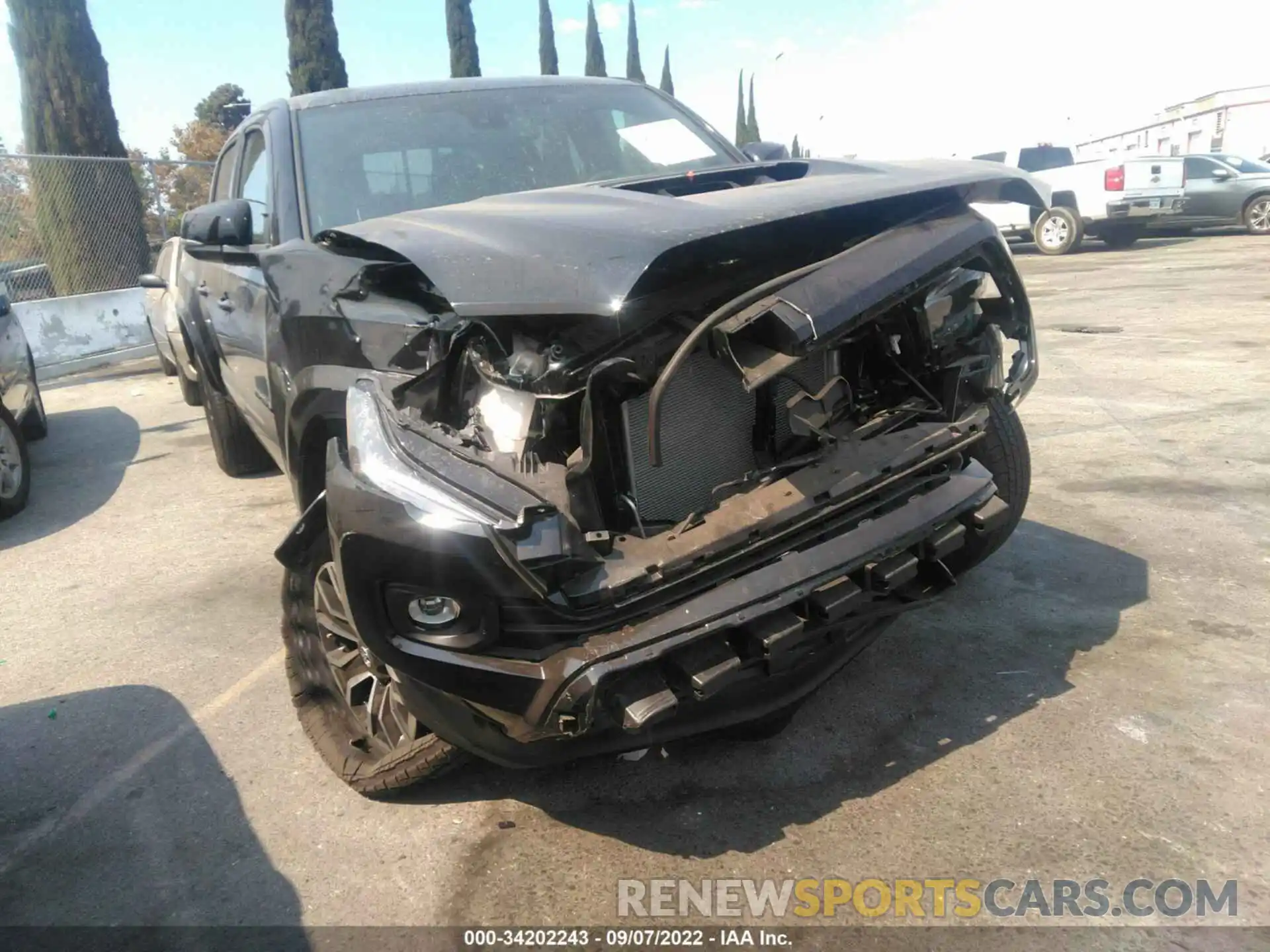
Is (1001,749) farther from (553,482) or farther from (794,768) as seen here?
(553,482)

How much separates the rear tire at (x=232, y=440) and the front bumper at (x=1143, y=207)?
49.8ft

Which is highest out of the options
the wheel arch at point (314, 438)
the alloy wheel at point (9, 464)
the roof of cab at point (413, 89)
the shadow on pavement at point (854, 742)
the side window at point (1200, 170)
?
the roof of cab at point (413, 89)

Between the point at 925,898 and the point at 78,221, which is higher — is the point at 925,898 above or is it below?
below

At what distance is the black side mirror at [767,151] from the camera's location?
163 inches

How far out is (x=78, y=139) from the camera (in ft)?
48.1

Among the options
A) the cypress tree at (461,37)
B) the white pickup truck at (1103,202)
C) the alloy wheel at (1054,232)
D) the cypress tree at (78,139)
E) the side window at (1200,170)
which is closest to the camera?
the cypress tree at (78,139)

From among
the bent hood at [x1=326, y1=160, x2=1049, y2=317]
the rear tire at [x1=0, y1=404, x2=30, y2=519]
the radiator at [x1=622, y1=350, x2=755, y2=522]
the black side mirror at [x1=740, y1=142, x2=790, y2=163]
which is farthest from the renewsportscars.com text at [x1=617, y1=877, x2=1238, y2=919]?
the rear tire at [x1=0, y1=404, x2=30, y2=519]

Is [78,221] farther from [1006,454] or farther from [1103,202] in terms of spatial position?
[1103,202]

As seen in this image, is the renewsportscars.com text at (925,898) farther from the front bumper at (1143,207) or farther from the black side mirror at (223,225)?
the front bumper at (1143,207)

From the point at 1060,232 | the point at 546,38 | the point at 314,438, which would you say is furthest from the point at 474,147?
the point at 546,38

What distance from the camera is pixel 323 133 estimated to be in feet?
11.9

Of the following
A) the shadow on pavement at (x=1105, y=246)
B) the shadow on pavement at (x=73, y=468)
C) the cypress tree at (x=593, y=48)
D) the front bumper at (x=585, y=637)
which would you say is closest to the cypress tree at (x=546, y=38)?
the cypress tree at (x=593, y=48)

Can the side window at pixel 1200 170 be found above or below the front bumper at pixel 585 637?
above

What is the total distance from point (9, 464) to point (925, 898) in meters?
5.61
